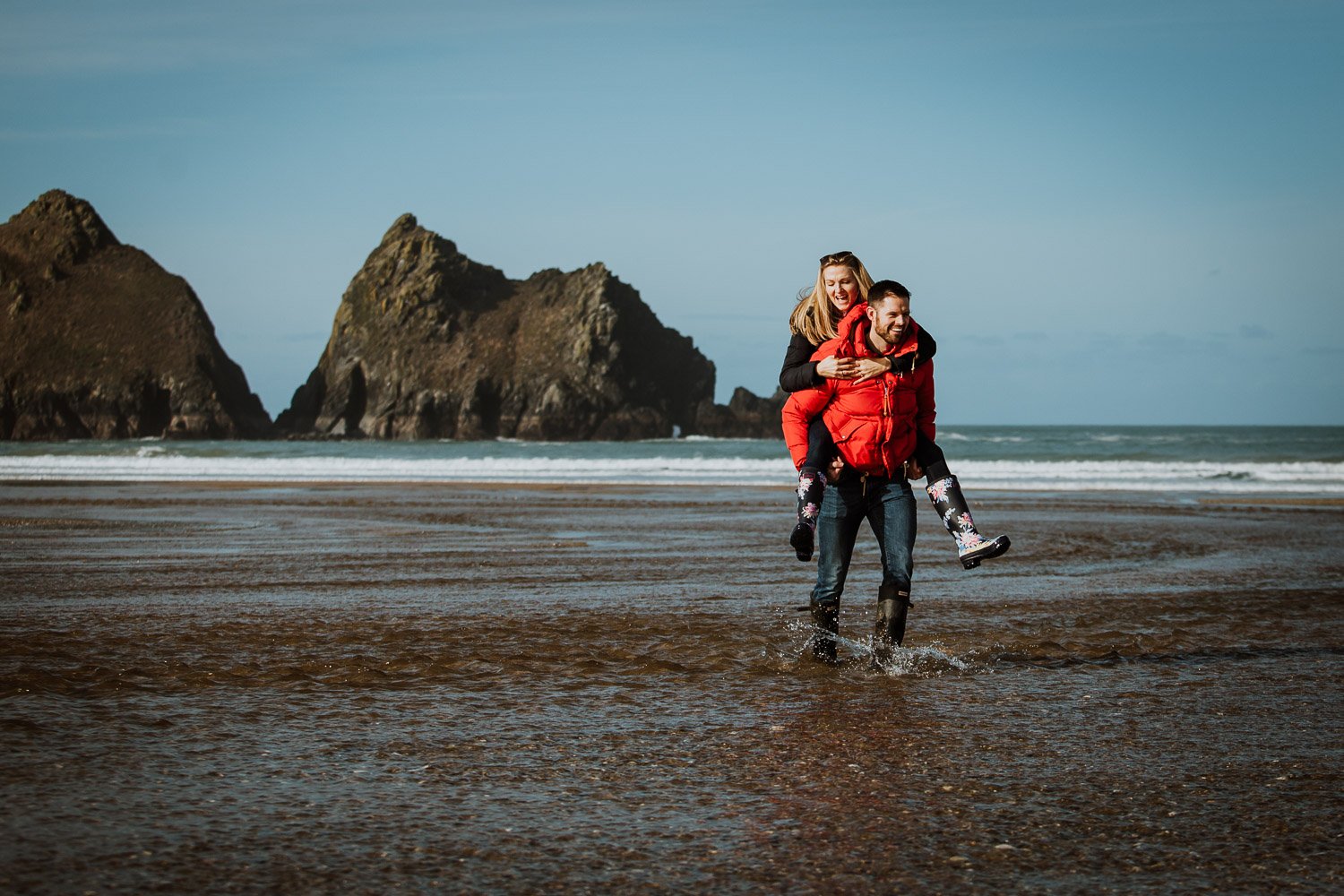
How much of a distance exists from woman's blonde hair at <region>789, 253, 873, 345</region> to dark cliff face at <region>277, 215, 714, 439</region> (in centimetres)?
12288

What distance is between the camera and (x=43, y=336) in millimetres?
137625

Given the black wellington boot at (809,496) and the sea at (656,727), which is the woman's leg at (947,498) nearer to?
the black wellington boot at (809,496)

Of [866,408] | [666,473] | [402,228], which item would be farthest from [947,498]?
[402,228]

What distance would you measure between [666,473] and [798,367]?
29.1 meters

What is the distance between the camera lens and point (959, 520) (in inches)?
217

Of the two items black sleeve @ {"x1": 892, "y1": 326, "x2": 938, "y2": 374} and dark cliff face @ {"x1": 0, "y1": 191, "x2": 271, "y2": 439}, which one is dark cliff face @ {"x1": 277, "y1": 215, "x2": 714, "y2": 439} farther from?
black sleeve @ {"x1": 892, "y1": 326, "x2": 938, "y2": 374}

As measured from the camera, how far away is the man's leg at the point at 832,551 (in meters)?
5.49

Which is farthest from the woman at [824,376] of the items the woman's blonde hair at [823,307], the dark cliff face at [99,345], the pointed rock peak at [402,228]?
the pointed rock peak at [402,228]

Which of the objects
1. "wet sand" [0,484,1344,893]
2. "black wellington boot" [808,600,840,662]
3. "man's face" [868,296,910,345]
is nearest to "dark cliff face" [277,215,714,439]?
"wet sand" [0,484,1344,893]

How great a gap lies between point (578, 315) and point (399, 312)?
24770mm

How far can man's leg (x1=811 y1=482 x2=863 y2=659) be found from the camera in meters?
5.49

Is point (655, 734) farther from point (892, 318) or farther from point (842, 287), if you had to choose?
point (842, 287)

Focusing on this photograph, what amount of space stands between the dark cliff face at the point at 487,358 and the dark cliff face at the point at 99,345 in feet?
46.4

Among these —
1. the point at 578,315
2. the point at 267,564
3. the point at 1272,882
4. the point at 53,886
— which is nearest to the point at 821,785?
the point at 1272,882
